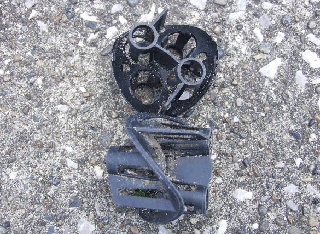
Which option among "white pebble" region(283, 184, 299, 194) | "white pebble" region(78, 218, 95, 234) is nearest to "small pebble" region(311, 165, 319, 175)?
"white pebble" region(283, 184, 299, 194)

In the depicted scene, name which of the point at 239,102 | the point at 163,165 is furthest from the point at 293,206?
the point at 163,165

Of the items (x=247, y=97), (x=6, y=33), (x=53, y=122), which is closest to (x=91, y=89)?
(x=53, y=122)

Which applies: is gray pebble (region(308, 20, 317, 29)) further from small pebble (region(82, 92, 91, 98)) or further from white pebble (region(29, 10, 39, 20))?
white pebble (region(29, 10, 39, 20))

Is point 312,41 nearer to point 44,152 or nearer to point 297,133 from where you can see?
point 297,133

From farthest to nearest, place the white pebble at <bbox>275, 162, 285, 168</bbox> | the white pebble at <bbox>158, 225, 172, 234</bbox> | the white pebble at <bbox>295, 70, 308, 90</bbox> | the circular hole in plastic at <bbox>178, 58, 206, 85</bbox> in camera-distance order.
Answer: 1. the white pebble at <bbox>295, 70, 308, 90</bbox>
2. the white pebble at <bbox>275, 162, 285, 168</bbox>
3. the white pebble at <bbox>158, 225, 172, 234</bbox>
4. the circular hole in plastic at <bbox>178, 58, 206, 85</bbox>

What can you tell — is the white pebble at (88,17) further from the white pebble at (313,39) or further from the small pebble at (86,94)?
the white pebble at (313,39)

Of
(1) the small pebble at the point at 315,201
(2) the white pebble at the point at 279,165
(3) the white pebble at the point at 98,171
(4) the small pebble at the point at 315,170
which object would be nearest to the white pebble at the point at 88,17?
(3) the white pebble at the point at 98,171
